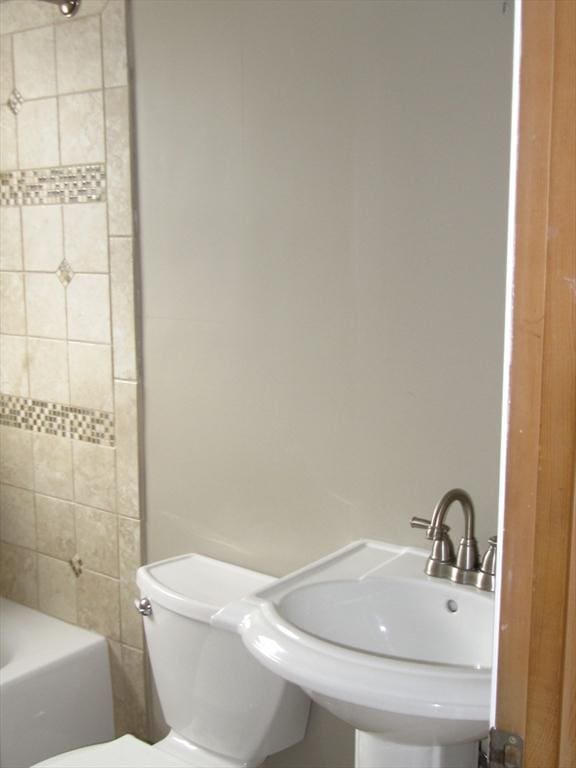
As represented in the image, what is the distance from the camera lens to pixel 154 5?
197cm

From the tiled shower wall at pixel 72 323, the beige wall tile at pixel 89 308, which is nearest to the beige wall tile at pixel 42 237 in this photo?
the tiled shower wall at pixel 72 323

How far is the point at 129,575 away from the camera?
7.40ft

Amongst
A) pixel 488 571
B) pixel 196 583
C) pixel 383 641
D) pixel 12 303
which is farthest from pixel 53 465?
pixel 488 571

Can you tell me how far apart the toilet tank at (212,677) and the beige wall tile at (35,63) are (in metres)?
1.28

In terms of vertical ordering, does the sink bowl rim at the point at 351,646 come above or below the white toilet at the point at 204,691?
above

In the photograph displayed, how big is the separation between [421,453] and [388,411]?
11 cm

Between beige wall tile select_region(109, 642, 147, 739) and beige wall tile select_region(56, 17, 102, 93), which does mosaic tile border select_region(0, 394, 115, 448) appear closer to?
beige wall tile select_region(109, 642, 147, 739)

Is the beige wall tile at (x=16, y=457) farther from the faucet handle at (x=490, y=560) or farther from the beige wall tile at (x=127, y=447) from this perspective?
the faucet handle at (x=490, y=560)

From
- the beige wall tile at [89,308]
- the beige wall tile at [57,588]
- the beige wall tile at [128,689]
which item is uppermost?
the beige wall tile at [89,308]

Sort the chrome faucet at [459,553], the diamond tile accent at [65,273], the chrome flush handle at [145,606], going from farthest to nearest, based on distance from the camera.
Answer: the diamond tile accent at [65,273], the chrome flush handle at [145,606], the chrome faucet at [459,553]

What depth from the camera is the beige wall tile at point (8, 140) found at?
2.34 metres

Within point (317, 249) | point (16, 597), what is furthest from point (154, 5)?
point (16, 597)

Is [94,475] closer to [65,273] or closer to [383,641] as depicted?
[65,273]

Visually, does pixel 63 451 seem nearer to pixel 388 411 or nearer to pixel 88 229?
pixel 88 229
